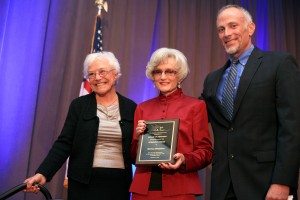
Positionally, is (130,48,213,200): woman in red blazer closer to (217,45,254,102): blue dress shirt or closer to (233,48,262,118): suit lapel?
(217,45,254,102): blue dress shirt

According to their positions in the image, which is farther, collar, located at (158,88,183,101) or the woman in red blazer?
collar, located at (158,88,183,101)

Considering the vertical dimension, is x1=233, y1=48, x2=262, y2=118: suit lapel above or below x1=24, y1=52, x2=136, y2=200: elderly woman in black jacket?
above

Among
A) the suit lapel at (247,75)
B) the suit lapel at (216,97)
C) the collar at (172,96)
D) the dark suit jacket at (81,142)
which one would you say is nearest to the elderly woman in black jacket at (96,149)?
the dark suit jacket at (81,142)

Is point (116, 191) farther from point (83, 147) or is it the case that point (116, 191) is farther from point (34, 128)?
point (34, 128)

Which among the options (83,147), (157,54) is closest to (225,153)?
(157,54)

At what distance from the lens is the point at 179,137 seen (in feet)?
7.39

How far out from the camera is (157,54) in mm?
2438

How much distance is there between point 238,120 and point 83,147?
3.58 feet

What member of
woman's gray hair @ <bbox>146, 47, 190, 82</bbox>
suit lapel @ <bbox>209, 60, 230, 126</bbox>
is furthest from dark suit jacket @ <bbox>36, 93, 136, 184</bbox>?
suit lapel @ <bbox>209, 60, 230, 126</bbox>

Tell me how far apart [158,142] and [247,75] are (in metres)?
0.69

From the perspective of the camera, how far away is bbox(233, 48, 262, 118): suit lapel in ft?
7.07

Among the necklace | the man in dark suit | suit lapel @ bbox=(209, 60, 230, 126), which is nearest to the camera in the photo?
the man in dark suit

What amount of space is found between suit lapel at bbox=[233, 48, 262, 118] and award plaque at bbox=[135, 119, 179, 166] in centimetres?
39

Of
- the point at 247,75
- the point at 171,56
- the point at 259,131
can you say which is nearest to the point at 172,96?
the point at 171,56
